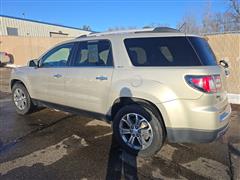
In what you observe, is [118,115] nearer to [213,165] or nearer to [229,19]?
[213,165]

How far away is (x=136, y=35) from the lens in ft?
12.1

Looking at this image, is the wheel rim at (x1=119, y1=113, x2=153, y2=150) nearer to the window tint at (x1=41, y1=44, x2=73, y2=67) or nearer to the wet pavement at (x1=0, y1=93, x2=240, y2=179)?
the wet pavement at (x1=0, y1=93, x2=240, y2=179)

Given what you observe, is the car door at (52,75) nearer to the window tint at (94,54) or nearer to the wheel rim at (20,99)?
the window tint at (94,54)

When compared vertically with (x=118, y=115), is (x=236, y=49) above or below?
above

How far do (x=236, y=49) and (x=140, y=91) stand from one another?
4779mm

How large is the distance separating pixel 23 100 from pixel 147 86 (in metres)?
3.69

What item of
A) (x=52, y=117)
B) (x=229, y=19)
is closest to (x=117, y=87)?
(x=52, y=117)

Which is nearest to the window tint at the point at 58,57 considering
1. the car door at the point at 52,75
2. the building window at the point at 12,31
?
the car door at the point at 52,75

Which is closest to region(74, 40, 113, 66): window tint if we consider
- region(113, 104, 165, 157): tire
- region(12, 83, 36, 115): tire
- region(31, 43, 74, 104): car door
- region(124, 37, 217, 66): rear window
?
region(31, 43, 74, 104): car door

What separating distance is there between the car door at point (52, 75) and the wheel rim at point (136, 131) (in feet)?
5.31

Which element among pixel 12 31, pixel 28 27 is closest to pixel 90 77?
pixel 12 31

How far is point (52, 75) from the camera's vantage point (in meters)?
4.80

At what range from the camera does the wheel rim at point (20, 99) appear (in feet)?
18.6

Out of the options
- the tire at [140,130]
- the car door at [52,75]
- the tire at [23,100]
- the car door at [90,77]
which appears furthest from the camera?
the tire at [23,100]
